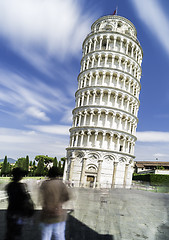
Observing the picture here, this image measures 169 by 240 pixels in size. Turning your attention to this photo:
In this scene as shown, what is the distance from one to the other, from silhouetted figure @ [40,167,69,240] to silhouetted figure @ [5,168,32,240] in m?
0.80

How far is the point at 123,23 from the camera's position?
44.2 m

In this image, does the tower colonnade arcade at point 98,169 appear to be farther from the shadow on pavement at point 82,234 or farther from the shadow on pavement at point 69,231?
the shadow on pavement at point 82,234

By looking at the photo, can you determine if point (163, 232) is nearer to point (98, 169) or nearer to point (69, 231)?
point (69, 231)

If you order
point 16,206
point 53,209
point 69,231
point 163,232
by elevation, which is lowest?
point 163,232

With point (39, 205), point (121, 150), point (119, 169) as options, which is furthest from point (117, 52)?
point (39, 205)

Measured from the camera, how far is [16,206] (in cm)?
502

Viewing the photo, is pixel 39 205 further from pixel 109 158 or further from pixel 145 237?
pixel 109 158

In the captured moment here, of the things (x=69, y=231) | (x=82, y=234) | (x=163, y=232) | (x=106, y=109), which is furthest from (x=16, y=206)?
(x=106, y=109)

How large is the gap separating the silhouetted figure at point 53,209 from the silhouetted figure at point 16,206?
2.63 ft

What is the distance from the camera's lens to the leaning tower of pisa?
35.1 meters

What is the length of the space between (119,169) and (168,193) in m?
29.2

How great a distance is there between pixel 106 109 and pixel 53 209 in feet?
109

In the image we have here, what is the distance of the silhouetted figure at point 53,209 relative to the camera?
161 inches

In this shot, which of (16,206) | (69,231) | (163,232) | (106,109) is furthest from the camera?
(106,109)
